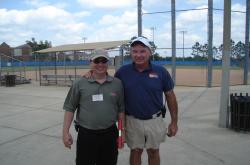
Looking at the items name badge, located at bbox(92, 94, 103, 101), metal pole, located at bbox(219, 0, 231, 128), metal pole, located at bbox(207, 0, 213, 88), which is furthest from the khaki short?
metal pole, located at bbox(207, 0, 213, 88)

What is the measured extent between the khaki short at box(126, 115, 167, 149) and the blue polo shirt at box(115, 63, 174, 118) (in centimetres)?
9

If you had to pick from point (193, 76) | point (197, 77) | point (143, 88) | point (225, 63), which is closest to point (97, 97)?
point (143, 88)

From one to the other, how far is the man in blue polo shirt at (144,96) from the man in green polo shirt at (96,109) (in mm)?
185

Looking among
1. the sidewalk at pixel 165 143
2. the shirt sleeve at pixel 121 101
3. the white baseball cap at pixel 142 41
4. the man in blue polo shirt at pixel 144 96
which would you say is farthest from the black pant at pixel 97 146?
the sidewalk at pixel 165 143

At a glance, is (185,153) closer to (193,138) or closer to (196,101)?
(193,138)

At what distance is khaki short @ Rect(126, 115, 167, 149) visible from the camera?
3664mm

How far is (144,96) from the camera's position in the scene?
3561 mm

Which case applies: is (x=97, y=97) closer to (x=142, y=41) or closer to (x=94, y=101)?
(x=94, y=101)

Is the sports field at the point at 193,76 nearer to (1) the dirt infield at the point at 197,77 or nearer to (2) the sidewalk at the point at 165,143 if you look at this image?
(1) the dirt infield at the point at 197,77

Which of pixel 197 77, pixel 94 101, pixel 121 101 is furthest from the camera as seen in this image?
pixel 197 77

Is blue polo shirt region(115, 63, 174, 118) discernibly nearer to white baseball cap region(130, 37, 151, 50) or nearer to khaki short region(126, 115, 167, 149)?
khaki short region(126, 115, 167, 149)

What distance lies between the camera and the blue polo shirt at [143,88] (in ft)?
11.7

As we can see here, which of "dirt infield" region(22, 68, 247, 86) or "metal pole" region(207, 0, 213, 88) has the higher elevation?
"metal pole" region(207, 0, 213, 88)

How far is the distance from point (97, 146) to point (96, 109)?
0.40 metres
